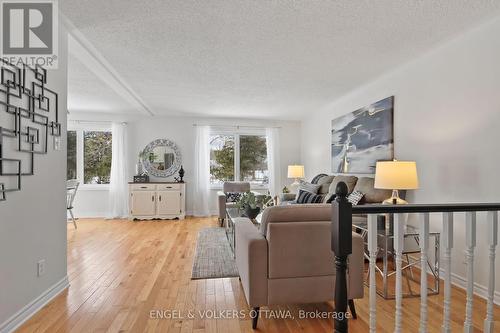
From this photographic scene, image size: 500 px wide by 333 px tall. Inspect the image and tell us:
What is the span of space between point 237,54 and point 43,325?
2.94 meters

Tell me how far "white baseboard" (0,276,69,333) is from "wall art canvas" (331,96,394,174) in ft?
12.7

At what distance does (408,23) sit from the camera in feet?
8.15

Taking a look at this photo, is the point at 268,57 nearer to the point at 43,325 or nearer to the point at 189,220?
the point at 43,325

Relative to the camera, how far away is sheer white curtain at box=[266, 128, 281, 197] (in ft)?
22.7

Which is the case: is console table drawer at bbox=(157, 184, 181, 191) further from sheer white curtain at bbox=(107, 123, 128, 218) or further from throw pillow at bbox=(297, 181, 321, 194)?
throw pillow at bbox=(297, 181, 321, 194)

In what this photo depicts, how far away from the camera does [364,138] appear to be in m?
4.25

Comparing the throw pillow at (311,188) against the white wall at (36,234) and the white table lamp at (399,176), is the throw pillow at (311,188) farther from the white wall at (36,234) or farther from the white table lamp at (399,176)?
the white wall at (36,234)

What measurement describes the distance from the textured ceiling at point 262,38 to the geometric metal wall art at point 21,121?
2.22ft

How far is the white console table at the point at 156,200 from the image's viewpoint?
19.7ft

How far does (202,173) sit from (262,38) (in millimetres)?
4244

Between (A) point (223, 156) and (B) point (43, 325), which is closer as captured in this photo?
(B) point (43, 325)

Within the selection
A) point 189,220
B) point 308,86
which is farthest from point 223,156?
point 308,86

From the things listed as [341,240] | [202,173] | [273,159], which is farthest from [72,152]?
[341,240]

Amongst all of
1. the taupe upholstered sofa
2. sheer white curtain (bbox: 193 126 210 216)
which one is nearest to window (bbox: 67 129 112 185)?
sheer white curtain (bbox: 193 126 210 216)
